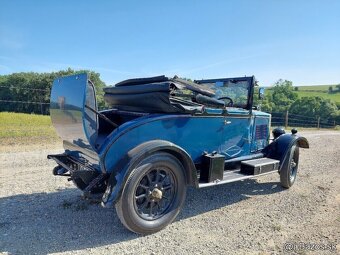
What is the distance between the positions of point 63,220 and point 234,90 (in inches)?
149

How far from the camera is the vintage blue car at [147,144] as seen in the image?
3.44 meters

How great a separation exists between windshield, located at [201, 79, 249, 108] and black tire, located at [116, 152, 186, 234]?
2386mm

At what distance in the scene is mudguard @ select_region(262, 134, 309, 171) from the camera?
561cm

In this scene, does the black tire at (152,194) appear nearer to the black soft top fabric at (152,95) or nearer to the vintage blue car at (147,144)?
the vintage blue car at (147,144)

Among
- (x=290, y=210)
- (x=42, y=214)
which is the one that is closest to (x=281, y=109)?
(x=290, y=210)

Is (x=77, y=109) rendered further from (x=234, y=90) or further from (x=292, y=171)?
(x=292, y=171)

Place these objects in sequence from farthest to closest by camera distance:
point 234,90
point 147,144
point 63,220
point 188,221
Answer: point 234,90 < point 188,221 < point 63,220 < point 147,144

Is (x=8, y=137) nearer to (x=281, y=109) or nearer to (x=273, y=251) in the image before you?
(x=273, y=251)

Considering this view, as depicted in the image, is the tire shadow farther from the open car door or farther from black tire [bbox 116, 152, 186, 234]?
the open car door

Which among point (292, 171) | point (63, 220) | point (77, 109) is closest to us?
point (77, 109)

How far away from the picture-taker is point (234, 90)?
5863 millimetres

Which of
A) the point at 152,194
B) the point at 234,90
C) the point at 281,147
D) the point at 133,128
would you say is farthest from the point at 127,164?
the point at 281,147

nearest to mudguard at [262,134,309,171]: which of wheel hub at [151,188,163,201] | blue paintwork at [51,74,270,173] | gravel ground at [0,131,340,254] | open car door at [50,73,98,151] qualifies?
gravel ground at [0,131,340,254]

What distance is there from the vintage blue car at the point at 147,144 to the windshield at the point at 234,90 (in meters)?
0.60
